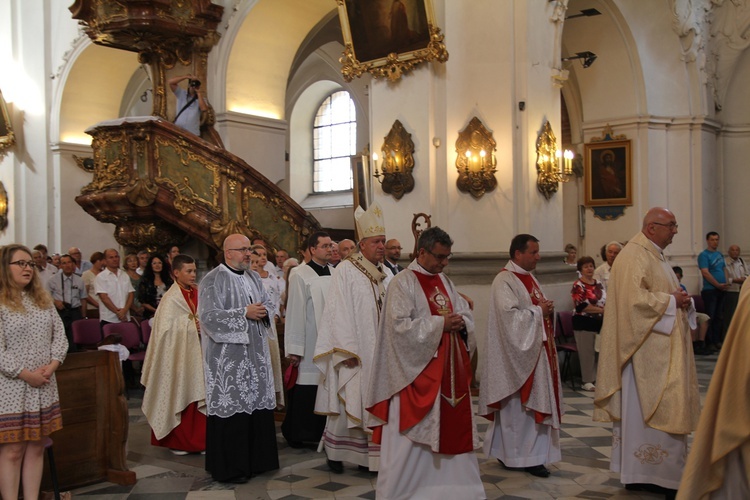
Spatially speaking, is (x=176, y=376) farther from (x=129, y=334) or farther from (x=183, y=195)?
(x=183, y=195)

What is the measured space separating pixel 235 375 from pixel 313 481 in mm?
944

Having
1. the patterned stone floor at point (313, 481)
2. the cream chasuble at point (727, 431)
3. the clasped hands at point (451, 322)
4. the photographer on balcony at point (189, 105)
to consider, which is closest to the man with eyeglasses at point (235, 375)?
the patterned stone floor at point (313, 481)

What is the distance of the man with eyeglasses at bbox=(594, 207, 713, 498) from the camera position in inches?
201

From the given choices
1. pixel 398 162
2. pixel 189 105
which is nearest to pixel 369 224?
pixel 398 162

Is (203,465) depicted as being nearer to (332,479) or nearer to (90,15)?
(332,479)

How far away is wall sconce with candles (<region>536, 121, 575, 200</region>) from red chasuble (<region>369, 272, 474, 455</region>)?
5.22 meters

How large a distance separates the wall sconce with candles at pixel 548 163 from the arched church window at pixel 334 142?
9503 mm

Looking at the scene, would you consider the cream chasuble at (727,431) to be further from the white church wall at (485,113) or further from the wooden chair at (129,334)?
the wooden chair at (129,334)

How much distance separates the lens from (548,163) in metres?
9.98

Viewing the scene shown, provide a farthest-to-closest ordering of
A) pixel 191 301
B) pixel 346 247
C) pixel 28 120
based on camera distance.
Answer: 1. pixel 28 120
2. pixel 346 247
3. pixel 191 301

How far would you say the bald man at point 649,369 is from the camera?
5.10 metres

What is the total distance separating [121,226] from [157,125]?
164cm

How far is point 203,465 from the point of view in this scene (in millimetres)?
6355

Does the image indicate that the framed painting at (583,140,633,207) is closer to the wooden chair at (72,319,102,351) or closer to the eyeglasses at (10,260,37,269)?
the wooden chair at (72,319,102,351)
